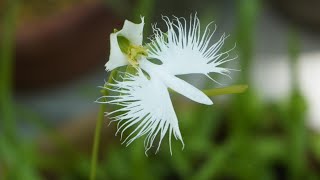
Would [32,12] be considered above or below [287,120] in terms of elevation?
above

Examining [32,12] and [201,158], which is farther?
Result: [32,12]

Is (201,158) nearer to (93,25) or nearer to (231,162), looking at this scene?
(231,162)

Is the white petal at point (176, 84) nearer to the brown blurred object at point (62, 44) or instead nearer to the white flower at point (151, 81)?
the white flower at point (151, 81)

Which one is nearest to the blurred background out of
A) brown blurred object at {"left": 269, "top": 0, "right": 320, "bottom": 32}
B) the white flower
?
brown blurred object at {"left": 269, "top": 0, "right": 320, "bottom": 32}

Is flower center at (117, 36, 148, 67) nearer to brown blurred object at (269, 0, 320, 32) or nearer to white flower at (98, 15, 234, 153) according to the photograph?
white flower at (98, 15, 234, 153)

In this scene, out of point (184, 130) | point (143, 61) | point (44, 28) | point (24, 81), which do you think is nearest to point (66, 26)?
point (44, 28)

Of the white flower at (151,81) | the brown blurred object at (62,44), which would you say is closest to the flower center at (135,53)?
the white flower at (151,81)
